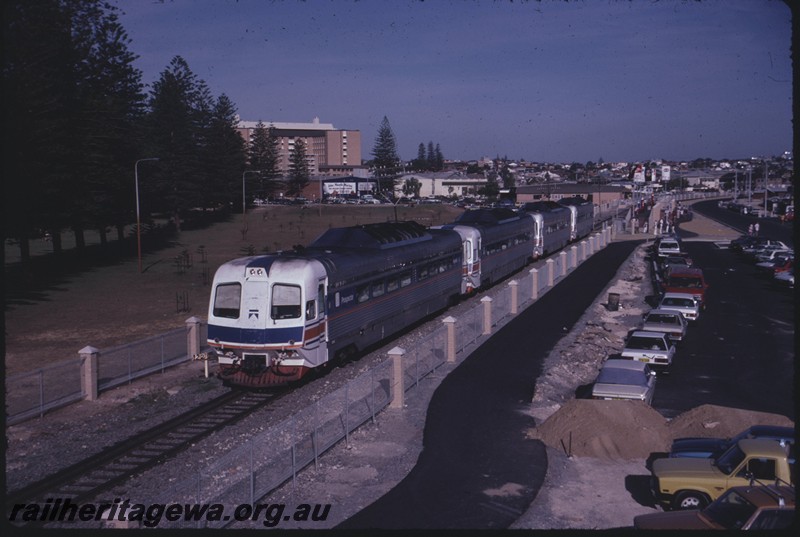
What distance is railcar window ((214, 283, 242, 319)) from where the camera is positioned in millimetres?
19016

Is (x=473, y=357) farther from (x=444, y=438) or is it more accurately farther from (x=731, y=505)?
(x=731, y=505)

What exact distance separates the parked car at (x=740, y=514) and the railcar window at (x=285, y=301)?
10.4 meters

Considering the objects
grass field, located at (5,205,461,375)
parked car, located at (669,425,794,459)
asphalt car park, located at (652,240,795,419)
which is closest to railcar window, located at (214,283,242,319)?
grass field, located at (5,205,461,375)

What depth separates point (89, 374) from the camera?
19.2 metres

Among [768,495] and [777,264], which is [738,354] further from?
[777,264]

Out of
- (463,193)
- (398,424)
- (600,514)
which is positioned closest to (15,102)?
(398,424)

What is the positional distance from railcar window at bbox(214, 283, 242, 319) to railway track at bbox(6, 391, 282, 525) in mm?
2199

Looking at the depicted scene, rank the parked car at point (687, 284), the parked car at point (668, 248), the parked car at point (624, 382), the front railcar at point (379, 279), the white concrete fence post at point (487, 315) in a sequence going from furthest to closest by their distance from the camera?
the parked car at point (668, 248) < the parked car at point (687, 284) < the white concrete fence post at point (487, 315) < the front railcar at point (379, 279) < the parked car at point (624, 382)

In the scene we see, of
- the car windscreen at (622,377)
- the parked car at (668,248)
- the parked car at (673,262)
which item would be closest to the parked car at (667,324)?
the car windscreen at (622,377)

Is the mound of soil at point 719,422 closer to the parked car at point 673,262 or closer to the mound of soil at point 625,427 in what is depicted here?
the mound of soil at point 625,427

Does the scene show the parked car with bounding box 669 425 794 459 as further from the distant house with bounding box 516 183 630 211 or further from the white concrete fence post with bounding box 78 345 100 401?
the distant house with bounding box 516 183 630 211

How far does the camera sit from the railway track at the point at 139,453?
13258mm

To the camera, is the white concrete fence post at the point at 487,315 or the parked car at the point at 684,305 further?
the parked car at the point at 684,305

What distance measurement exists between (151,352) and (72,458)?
8.85 m
